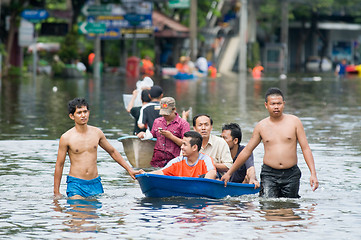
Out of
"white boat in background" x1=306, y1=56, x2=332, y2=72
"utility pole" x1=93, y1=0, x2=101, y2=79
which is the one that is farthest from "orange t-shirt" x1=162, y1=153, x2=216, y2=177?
"white boat in background" x1=306, y1=56, x2=332, y2=72

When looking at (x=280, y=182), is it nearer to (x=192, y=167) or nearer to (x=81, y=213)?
(x=192, y=167)

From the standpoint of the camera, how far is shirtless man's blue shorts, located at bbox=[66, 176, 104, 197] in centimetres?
1041

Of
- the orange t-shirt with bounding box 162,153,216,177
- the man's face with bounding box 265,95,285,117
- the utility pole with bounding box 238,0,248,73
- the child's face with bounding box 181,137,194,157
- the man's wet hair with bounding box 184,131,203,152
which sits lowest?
the orange t-shirt with bounding box 162,153,216,177

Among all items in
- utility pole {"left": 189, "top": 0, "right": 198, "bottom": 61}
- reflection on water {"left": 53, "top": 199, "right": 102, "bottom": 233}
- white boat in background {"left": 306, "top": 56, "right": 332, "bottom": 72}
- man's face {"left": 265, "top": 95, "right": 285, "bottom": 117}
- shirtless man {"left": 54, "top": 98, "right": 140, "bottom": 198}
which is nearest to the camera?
reflection on water {"left": 53, "top": 199, "right": 102, "bottom": 233}

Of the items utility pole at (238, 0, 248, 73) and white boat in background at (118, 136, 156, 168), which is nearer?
white boat in background at (118, 136, 156, 168)

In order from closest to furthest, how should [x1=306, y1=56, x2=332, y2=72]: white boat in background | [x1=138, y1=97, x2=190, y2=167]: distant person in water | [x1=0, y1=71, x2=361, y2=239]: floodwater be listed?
[x1=0, y1=71, x2=361, y2=239]: floodwater, [x1=138, y1=97, x2=190, y2=167]: distant person in water, [x1=306, y1=56, x2=332, y2=72]: white boat in background

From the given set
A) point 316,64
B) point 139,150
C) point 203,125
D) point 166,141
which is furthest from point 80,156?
point 316,64

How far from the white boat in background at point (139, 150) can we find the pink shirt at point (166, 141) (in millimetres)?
656

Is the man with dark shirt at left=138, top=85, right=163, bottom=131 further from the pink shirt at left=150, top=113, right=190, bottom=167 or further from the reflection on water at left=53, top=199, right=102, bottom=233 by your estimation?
the reflection on water at left=53, top=199, right=102, bottom=233

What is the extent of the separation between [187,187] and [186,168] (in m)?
0.25

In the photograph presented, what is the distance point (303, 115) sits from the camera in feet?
80.4

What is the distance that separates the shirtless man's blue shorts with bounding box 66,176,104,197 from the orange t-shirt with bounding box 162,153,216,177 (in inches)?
35.7

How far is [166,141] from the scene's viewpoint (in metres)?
12.5

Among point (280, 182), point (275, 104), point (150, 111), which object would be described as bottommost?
point (280, 182)
